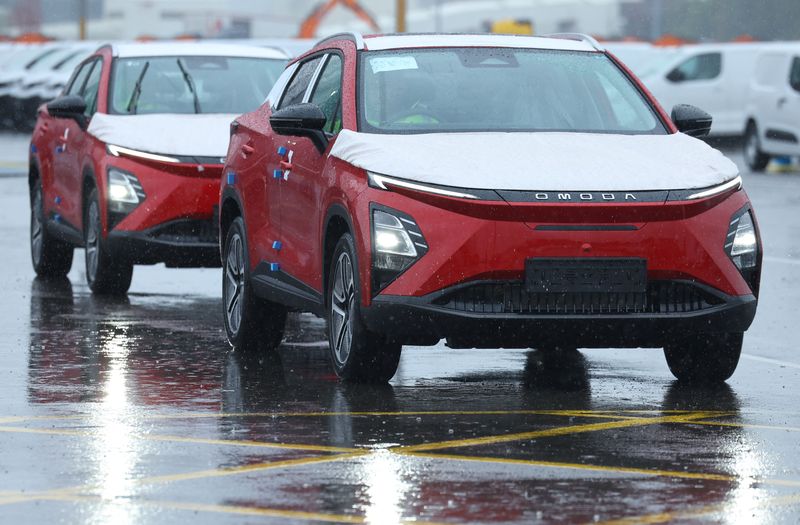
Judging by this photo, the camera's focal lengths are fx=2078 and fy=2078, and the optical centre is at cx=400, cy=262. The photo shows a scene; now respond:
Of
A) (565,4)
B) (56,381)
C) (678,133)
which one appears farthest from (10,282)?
(565,4)

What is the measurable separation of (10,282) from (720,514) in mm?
9336

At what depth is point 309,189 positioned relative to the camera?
9.99 meters

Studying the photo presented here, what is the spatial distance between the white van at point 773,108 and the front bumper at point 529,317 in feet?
71.6

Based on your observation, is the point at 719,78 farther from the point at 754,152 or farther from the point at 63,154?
the point at 63,154

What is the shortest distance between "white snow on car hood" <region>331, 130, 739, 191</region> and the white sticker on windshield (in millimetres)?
623

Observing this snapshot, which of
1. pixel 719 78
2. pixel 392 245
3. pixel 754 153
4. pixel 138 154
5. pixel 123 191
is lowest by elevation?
pixel 719 78

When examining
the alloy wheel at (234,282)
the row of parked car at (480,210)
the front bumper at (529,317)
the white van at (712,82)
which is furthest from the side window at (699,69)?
the front bumper at (529,317)

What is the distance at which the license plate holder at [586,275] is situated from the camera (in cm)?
883

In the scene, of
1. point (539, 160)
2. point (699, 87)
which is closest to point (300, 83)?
point (539, 160)

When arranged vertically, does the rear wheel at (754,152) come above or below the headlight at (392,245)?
below

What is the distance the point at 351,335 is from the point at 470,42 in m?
1.91

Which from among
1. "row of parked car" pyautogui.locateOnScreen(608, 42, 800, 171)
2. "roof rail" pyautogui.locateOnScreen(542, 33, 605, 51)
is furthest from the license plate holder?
"row of parked car" pyautogui.locateOnScreen(608, 42, 800, 171)

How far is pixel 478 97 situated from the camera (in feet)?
33.1

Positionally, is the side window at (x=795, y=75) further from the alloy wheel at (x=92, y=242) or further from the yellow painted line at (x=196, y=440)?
the yellow painted line at (x=196, y=440)
